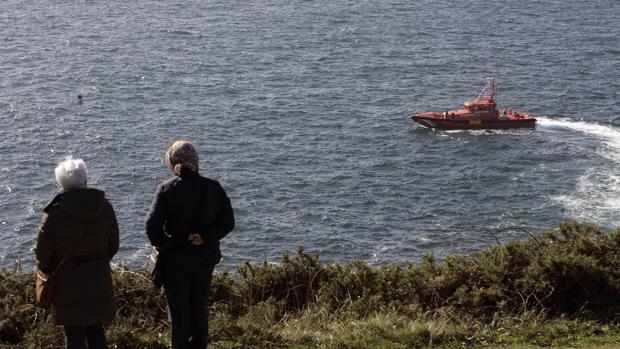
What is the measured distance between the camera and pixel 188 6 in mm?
82688

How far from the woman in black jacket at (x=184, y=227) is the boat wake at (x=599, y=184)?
34.2 metres

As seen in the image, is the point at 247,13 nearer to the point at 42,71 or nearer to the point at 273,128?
the point at 42,71

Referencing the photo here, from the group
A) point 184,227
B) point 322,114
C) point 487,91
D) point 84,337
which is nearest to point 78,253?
point 84,337

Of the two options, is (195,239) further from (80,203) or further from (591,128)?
(591,128)

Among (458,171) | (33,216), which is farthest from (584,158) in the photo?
(33,216)

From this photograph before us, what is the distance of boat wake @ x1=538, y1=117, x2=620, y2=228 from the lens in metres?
41.0

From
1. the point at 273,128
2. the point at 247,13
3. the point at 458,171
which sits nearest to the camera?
the point at 458,171

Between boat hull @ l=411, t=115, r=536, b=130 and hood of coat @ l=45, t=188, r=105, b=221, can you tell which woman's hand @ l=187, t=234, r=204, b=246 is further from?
boat hull @ l=411, t=115, r=536, b=130

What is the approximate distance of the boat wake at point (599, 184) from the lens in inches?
1615

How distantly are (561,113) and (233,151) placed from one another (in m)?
20.2

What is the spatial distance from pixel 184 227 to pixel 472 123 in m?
49.8

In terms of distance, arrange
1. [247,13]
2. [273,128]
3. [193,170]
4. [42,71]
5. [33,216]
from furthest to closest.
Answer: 1. [247,13]
2. [42,71]
3. [273,128]
4. [33,216]
5. [193,170]

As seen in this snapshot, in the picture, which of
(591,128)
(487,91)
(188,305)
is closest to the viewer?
(188,305)

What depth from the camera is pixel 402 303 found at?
9.83m
